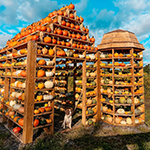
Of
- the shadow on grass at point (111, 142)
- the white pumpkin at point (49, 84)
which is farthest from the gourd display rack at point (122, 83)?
the white pumpkin at point (49, 84)

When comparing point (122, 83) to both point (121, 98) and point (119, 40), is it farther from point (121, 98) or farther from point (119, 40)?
point (119, 40)

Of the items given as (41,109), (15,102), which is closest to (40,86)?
(41,109)

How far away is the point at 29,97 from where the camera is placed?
5969 millimetres

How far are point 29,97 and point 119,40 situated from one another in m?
7.65

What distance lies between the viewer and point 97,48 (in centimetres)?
952

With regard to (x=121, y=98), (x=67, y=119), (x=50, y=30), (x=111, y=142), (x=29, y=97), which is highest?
(x=50, y=30)

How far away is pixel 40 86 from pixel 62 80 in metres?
5.02

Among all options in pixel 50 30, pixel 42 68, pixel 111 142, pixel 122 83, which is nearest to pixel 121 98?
pixel 122 83

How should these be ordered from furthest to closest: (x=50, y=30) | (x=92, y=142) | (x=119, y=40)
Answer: (x=119, y=40) → (x=50, y=30) → (x=92, y=142)

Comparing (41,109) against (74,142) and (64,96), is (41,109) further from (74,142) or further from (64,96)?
(64,96)

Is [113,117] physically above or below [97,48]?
below

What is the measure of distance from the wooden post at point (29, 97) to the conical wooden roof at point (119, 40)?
578 centimetres

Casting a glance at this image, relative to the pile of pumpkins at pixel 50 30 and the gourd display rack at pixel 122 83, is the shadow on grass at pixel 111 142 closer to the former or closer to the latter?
the gourd display rack at pixel 122 83

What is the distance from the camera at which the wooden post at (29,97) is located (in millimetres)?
5879
